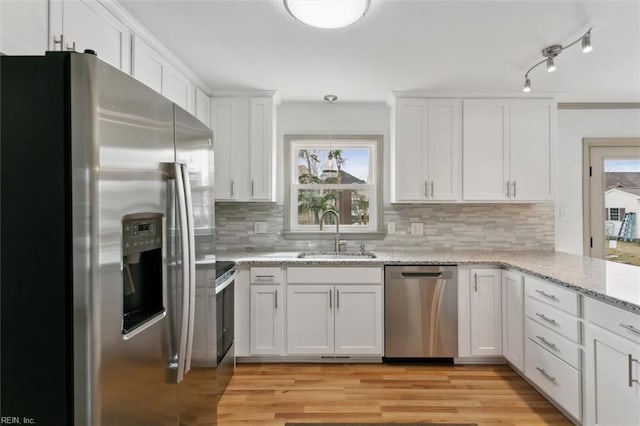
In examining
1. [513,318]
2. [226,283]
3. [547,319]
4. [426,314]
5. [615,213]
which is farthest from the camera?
[615,213]

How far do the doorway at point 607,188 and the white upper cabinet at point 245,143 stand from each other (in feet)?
10.6

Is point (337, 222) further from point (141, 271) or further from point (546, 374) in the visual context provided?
point (141, 271)

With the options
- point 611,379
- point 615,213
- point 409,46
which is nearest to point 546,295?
point 611,379

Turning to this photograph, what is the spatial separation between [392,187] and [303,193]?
0.93 metres

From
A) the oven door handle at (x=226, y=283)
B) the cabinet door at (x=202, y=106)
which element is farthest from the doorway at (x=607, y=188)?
the cabinet door at (x=202, y=106)

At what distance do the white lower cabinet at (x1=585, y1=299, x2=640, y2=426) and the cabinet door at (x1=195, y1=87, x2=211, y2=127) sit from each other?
3.06 meters

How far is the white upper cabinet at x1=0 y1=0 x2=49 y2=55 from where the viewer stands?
3.95ft

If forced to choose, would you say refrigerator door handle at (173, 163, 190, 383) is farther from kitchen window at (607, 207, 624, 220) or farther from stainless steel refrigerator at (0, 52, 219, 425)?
kitchen window at (607, 207, 624, 220)

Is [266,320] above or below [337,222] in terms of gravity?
below

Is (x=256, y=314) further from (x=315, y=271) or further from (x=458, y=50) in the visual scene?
(x=458, y=50)

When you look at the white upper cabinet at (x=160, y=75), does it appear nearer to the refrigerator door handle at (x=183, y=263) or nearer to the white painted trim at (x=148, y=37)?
the white painted trim at (x=148, y=37)

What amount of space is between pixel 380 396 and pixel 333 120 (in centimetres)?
260

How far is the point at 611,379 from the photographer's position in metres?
1.75

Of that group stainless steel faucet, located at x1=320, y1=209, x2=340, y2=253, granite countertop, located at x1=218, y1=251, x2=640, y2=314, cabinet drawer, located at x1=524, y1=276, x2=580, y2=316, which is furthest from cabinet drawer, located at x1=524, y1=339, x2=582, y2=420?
stainless steel faucet, located at x1=320, y1=209, x2=340, y2=253
